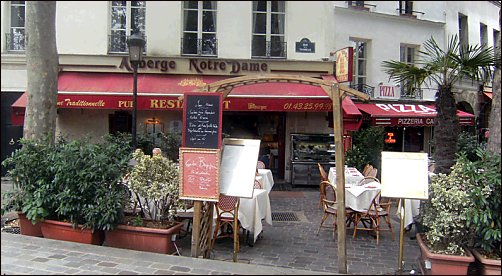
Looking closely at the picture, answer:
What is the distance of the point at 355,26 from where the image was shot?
12.8 m

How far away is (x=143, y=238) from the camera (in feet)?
16.5

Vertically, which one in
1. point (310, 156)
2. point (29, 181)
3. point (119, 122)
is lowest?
A: point (29, 181)

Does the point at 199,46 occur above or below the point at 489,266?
above

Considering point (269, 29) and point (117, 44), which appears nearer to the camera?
point (117, 44)

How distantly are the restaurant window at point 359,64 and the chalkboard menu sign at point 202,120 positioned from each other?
30.3 feet

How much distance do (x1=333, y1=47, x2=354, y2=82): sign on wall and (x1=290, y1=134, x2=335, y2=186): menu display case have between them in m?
1.75

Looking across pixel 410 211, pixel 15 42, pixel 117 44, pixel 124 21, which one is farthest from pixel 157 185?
pixel 15 42

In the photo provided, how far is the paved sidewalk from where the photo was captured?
4230 mm

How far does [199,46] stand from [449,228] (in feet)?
30.1

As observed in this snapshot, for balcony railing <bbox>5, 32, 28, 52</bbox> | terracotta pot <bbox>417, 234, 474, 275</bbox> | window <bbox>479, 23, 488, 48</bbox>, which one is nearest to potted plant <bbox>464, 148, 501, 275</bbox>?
terracotta pot <bbox>417, 234, 474, 275</bbox>

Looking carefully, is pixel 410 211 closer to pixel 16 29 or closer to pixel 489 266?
pixel 489 266

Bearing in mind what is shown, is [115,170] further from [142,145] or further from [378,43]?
[378,43]

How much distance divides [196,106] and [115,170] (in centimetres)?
139

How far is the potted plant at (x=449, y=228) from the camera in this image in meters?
4.16
